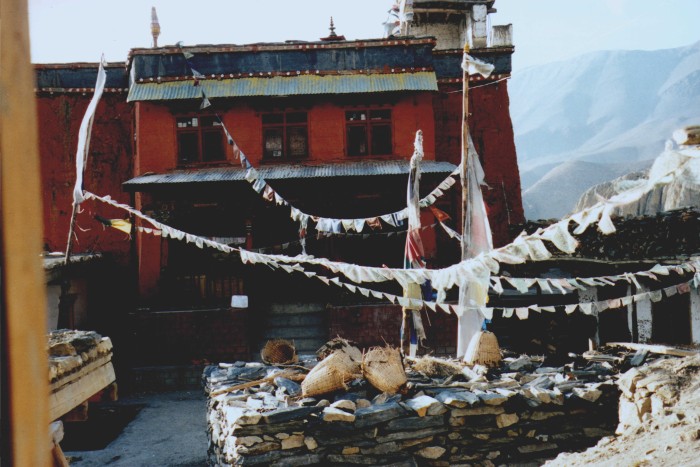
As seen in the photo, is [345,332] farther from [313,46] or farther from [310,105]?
[313,46]

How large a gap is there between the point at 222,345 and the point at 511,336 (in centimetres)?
891

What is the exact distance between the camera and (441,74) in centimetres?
2195

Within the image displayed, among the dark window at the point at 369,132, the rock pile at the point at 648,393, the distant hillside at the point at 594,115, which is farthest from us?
the distant hillside at the point at 594,115

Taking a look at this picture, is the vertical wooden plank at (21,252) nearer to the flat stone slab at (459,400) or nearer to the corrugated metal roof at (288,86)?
the flat stone slab at (459,400)

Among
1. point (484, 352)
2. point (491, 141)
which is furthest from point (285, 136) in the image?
point (484, 352)

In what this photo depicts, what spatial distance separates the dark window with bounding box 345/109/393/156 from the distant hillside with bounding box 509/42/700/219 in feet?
115

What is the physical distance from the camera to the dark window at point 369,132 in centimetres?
2092

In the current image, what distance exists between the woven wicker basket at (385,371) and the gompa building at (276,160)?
404 inches

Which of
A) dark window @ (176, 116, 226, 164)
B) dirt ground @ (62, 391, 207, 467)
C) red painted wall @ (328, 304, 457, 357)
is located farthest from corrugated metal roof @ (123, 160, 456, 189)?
dirt ground @ (62, 391, 207, 467)

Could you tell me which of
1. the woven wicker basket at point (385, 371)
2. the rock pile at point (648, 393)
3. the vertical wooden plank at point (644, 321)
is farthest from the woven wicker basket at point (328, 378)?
the vertical wooden plank at point (644, 321)

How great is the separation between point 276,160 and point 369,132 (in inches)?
132

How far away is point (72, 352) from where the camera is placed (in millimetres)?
6012

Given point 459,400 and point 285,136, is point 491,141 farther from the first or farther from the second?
point 459,400

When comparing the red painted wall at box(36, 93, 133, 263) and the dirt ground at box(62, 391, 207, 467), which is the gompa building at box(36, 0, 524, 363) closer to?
the red painted wall at box(36, 93, 133, 263)
